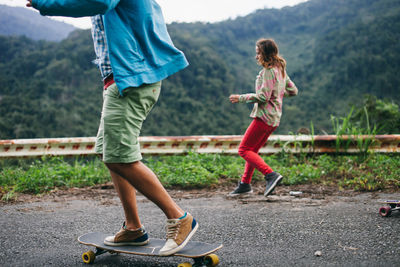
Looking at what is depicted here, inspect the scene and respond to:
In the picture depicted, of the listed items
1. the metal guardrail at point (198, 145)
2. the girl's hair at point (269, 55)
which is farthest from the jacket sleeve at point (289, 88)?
the metal guardrail at point (198, 145)

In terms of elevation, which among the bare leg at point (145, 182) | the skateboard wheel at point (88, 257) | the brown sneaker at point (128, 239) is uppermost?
the bare leg at point (145, 182)

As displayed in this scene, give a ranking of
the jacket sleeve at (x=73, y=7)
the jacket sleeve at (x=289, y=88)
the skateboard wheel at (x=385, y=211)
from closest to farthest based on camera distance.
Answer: the jacket sleeve at (x=73, y=7) < the skateboard wheel at (x=385, y=211) < the jacket sleeve at (x=289, y=88)

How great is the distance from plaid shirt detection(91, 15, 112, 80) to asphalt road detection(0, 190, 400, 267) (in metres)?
1.25

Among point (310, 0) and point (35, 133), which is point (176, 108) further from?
point (310, 0)

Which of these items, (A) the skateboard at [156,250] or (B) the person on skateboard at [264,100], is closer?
(A) the skateboard at [156,250]

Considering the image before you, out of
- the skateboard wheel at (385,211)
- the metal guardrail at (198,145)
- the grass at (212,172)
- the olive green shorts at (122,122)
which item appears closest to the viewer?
the olive green shorts at (122,122)

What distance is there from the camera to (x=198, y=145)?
6.61 metres

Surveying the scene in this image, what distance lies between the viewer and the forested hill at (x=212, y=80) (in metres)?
24.1

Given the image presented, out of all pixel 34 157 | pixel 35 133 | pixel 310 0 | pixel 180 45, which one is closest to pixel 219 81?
→ pixel 180 45

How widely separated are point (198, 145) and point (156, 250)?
14.4 feet

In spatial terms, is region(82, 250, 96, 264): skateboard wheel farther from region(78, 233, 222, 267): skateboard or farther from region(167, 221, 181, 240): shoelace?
region(167, 221, 181, 240): shoelace

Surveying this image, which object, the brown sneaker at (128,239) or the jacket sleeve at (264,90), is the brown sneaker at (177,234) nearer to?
the brown sneaker at (128,239)

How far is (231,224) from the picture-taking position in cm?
316

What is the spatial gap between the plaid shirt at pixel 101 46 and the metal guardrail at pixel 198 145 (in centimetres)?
426
